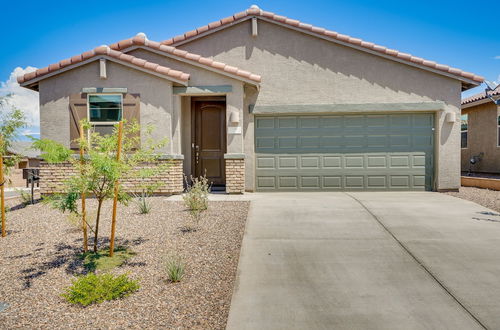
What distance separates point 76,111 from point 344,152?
7598mm

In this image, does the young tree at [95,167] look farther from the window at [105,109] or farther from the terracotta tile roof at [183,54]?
the terracotta tile roof at [183,54]

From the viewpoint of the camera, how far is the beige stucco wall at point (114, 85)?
9.12 metres

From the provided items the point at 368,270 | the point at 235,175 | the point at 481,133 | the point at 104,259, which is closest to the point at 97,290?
the point at 104,259

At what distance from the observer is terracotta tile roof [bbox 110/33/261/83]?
923 cm

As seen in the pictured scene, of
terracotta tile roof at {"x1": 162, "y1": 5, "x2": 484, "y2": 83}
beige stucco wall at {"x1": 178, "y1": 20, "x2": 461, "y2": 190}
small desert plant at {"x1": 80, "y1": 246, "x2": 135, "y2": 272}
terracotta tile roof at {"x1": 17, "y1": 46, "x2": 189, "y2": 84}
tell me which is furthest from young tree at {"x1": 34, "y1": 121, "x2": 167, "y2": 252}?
terracotta tile roof at {"x1": 162, "y1": 5, "x2": 484, "y2": 83}

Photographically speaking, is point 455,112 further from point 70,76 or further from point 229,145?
point 70,76

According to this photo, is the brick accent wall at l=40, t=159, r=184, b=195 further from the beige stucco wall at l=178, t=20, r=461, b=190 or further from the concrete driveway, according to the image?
the concrete driveway

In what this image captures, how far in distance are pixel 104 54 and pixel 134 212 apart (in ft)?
14.8

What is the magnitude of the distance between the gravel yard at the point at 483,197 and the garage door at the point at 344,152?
3.29 ft

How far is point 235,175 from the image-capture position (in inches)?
369

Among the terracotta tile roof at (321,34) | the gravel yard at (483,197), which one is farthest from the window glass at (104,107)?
the gravel yard at (483,197)

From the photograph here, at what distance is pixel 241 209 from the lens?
24.4 ft

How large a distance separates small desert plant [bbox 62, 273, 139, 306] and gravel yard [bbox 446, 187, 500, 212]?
7.52 m

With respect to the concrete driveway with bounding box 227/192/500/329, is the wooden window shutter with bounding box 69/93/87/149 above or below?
above
